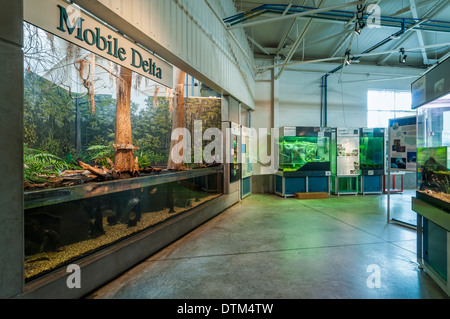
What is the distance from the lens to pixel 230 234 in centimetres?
385

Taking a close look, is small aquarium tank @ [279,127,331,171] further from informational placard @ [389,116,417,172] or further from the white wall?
informational placard @ [389,116,417,172]

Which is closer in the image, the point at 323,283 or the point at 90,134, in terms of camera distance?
the point at 323,283

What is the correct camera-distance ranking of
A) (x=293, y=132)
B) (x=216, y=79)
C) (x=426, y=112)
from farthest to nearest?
(x=293, y=132) → (x=216, y=79) → (x=426, y=112)

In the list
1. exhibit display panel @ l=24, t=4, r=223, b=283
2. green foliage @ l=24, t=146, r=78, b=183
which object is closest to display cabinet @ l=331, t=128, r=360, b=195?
exhibit display panel @ l=24, t=4, r=223, b=283

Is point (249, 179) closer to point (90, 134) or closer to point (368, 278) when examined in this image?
point (90, 134)

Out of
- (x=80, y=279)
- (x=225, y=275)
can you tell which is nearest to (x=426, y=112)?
(x=225, y=275)

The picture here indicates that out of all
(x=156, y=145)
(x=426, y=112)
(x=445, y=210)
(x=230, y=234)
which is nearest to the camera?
(x=445, y=210)

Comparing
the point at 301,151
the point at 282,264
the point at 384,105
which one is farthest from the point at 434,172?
the point at 384,105

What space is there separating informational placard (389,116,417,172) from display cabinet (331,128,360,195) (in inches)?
143

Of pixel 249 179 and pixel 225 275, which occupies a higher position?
pixel 249 179

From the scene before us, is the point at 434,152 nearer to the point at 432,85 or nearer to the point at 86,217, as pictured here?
the point at 432,85

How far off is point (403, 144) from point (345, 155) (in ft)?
13.5

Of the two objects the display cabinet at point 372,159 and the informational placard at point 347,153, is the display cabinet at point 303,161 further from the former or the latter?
the display cabinet at point 372,159

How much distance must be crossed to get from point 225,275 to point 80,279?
1407mm
